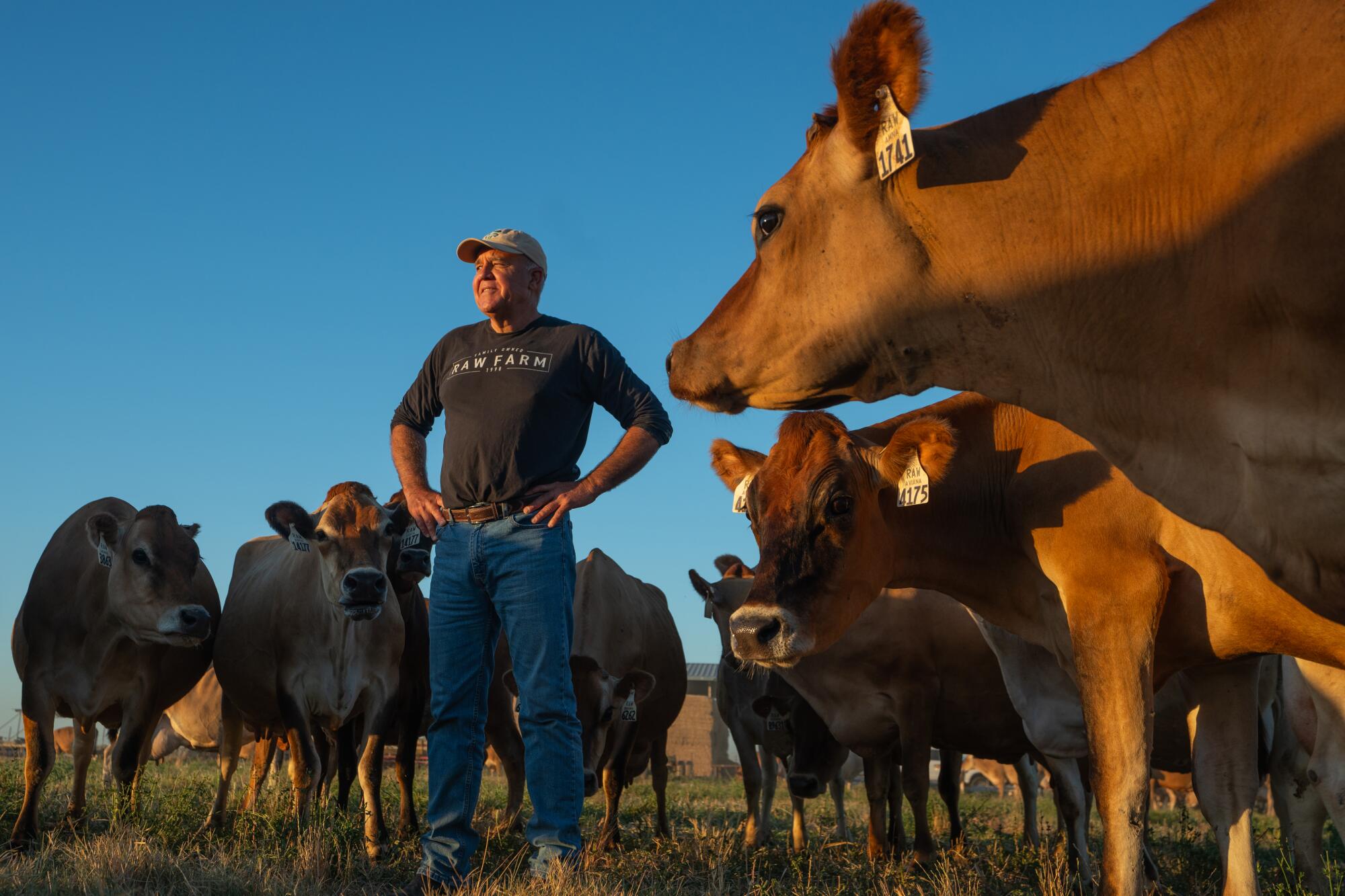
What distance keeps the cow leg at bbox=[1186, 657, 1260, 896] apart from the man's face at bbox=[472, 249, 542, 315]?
11.5 feet

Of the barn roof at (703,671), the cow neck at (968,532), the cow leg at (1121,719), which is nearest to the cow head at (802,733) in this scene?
the cow neck at (968,532)

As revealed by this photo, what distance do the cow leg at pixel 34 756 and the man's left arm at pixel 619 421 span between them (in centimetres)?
394

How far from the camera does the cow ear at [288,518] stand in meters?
8.95

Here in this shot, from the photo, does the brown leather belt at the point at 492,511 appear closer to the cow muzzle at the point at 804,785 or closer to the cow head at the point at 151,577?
the cow head at the point at 151,577

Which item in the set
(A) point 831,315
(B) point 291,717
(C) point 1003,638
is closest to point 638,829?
(B) point 291,717

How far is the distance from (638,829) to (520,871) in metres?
4.14

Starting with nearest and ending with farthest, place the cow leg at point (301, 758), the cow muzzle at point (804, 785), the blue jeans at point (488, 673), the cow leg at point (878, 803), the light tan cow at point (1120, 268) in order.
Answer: the light tan cow at point (1120, 268), the blue jeans at point (488, 673), the cow leg at point (301, 758), the cow leg at point (878, 803), the cow muzzle at point (804, 785)

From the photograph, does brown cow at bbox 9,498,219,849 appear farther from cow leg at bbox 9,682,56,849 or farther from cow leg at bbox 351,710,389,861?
cow leg at bbox 351,710,389,861

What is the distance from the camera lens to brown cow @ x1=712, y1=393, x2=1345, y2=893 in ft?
13.9

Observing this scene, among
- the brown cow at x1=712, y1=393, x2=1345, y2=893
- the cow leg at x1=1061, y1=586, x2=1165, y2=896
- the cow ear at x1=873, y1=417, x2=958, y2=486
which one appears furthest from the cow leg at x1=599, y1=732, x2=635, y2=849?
the cow leg at x1=1061, y1=586, x2=1165, y2=896

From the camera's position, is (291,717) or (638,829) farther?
(638,829)

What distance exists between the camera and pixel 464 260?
5934 millimetres

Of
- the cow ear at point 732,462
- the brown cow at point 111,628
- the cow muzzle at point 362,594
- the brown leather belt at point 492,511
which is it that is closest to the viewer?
the brown leather belt at point 492,511

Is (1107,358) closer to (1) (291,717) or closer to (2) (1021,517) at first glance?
(2) (1021,517)
